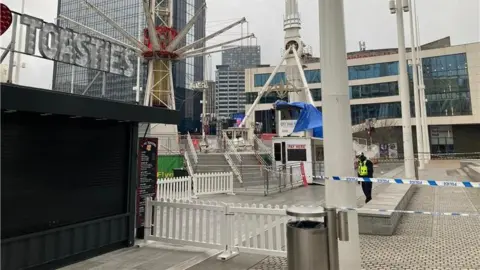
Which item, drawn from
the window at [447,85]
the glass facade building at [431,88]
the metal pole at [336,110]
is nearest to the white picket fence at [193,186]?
the metal pole at [336,110]

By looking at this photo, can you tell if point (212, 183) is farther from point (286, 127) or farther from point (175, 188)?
point (286, 127)

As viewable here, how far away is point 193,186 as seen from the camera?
1507cm

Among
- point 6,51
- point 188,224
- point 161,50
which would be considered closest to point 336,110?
point 188,224

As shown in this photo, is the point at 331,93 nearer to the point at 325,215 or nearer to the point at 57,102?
the point at 325,215

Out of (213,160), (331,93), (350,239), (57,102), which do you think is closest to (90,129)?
(57,102)

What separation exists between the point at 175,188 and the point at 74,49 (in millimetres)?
8092

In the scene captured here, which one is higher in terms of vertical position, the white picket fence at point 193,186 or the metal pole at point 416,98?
the metal pole at point 416,98

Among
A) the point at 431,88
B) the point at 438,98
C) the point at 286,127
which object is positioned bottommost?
the point at 286,127

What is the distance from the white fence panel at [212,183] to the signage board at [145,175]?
7.03 m

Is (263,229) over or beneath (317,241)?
beneath

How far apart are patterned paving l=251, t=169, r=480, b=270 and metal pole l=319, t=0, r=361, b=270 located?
6.55 ft

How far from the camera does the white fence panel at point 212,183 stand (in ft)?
50.3

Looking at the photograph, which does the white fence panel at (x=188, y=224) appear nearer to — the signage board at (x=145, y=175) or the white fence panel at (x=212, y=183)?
the signage board at (x=145, y=175)

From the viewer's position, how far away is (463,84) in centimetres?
5619
